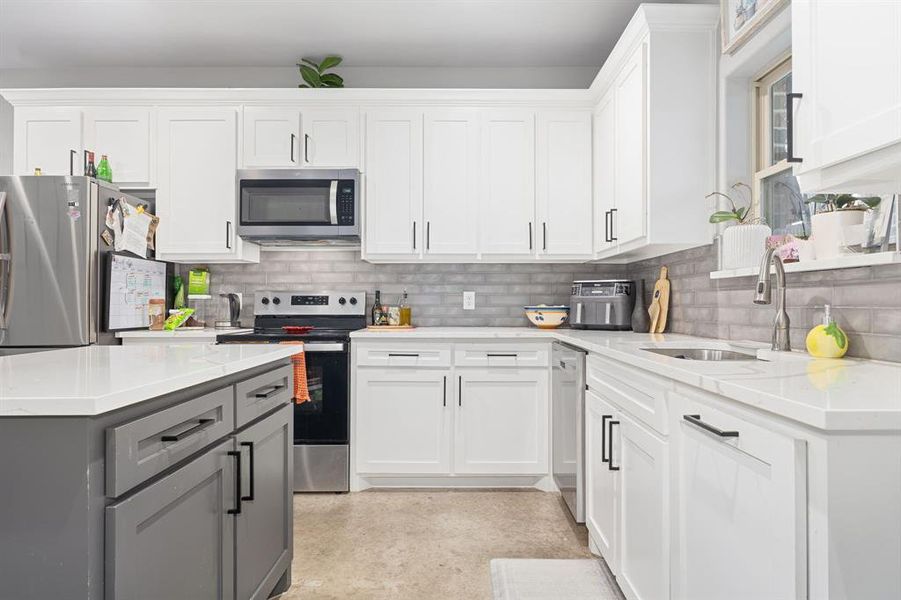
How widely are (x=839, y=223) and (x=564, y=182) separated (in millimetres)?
1914

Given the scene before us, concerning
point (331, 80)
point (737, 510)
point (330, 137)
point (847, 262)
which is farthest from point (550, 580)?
point (331, 80)

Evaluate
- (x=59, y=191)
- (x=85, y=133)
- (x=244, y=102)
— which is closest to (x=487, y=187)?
(x=244, y=102)

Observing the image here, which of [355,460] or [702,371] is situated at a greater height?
[702,371]

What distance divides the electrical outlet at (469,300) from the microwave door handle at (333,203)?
1.05 m

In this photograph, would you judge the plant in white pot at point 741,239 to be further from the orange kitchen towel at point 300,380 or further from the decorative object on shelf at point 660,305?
the orange kitchen towel at point 300,380

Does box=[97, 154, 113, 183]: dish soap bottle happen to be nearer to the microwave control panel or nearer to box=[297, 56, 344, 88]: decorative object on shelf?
box=[297, 56, 344, 88]: decorative object on shelf

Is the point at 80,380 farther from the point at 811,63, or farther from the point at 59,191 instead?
the point at 59,191

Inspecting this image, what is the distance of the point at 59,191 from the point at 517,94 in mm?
2732

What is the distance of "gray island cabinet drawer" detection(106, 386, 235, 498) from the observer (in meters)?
0.95

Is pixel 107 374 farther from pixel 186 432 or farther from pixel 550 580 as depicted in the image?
pixel 550 580

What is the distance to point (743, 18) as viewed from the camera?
2098 mm

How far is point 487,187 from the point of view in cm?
338

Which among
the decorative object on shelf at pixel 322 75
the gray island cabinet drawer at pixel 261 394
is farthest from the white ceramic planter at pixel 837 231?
the decorative object on shelf at pixel 322 75

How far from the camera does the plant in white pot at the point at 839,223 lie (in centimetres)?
157
